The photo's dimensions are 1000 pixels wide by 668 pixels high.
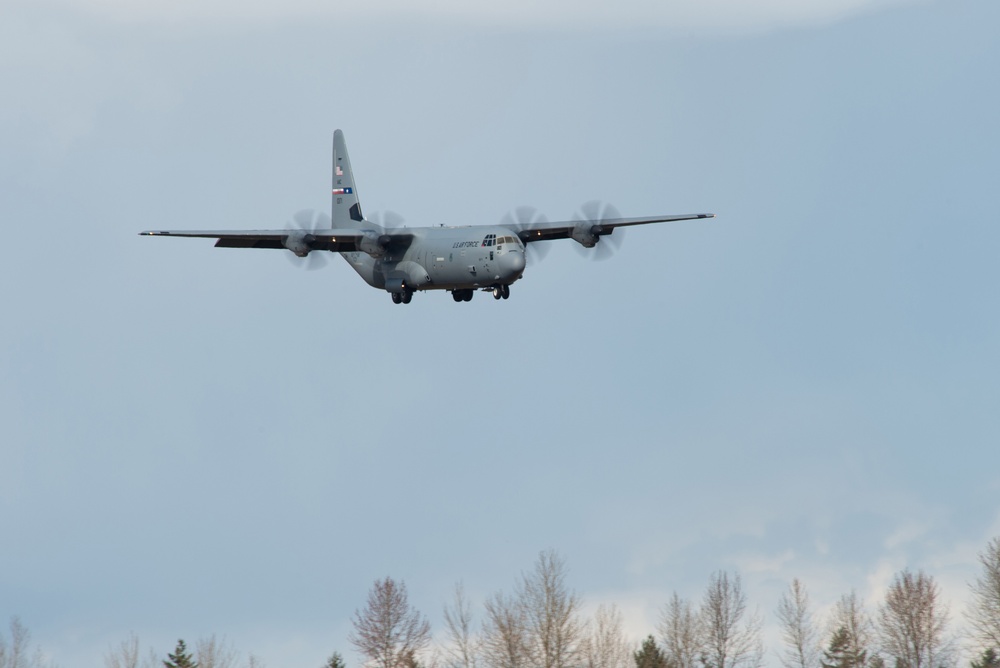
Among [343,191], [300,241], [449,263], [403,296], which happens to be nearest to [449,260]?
[449,263]

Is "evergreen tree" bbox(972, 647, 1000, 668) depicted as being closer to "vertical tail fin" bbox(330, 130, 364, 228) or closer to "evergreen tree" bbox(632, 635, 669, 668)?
"evergreen tree" bbox(632, 635, 669, 668)

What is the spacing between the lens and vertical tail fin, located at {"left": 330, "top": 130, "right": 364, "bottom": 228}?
67.8 meters

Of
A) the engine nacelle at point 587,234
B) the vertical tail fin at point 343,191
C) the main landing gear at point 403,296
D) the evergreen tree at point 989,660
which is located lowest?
the evergreen tree at point 989,660

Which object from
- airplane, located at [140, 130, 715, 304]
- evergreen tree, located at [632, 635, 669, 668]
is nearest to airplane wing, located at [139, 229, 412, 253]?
airplane, located at [140, 130, 715, 304]

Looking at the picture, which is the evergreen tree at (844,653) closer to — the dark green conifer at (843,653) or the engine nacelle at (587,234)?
the dark green conifer at (843,653)

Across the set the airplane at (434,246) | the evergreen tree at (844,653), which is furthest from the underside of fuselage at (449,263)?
the evergreen tree at (844,653)

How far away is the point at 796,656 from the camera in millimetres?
55250

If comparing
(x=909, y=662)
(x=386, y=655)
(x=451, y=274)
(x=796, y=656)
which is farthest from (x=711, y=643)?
(x=451, y=274)

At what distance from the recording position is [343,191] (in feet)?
226

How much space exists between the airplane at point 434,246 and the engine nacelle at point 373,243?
41 mm

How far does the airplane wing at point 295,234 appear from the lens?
58.6 meters

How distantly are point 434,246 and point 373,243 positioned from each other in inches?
129

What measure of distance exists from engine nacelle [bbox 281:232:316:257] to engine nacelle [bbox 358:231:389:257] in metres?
2.15

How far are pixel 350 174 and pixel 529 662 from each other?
2857 centimetres
